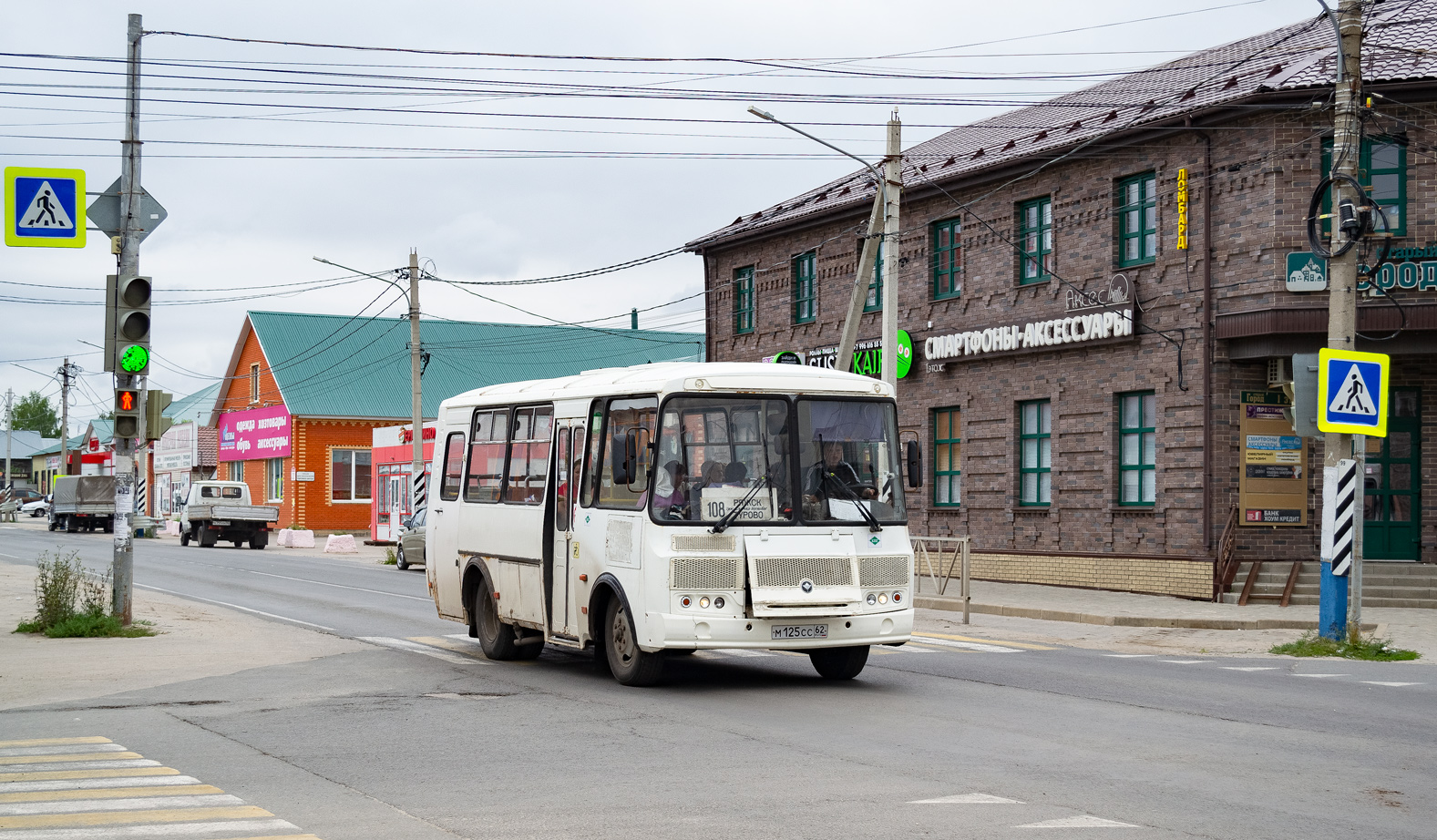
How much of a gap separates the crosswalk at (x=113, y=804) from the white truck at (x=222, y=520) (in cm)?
4483

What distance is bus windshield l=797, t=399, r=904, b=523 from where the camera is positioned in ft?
43.5

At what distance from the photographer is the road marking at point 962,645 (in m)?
17.6

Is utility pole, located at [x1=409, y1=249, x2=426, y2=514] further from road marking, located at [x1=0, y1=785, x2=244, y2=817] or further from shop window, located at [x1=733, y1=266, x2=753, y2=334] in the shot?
road marking, located at [x1=0, y1=785, x2=244, y2=817]

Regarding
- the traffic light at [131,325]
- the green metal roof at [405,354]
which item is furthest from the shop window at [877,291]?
the green metal roof at [405,354]

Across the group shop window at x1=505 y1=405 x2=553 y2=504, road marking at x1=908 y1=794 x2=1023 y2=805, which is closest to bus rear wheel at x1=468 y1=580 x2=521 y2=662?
shop window at x1=505 y1=405 x2=553 y2=504

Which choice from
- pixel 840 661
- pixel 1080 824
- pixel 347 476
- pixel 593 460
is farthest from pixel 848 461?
pixel 347 476

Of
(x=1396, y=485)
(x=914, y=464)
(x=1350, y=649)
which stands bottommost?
(x=1350, y=649)

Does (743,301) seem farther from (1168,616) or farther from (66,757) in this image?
(66,757)

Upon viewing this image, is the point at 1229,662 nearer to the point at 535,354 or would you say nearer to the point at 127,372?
the point at 127,372

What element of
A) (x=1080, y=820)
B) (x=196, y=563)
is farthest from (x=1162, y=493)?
(x=196, y=563)

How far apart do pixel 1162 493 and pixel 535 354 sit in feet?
164

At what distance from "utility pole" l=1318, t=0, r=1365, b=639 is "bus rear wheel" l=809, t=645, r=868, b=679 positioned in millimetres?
6397

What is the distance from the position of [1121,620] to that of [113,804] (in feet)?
52.3

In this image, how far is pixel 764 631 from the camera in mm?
12781
